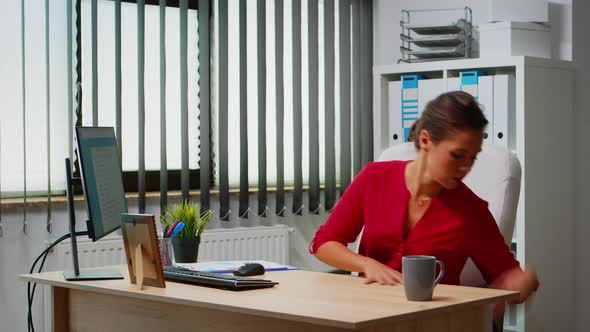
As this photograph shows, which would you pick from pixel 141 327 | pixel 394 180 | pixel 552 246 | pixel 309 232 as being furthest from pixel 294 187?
pixel 141 327

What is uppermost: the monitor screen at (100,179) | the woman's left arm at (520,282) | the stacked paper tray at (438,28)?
the stacked paper tray at (438,28)

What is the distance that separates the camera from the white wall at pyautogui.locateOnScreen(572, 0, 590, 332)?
4.04 metres

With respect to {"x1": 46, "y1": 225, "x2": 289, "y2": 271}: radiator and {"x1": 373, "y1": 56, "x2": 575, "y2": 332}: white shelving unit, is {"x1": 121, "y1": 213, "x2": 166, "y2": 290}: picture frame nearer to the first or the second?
{"x1": 46, "y1": 225, "x2": 289, "y2": 271}: radiator

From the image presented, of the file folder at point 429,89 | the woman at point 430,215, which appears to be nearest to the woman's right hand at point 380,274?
the woman at point 430,215

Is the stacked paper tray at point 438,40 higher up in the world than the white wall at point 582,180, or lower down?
higher up

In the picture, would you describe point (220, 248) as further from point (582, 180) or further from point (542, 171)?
point (582, 180)

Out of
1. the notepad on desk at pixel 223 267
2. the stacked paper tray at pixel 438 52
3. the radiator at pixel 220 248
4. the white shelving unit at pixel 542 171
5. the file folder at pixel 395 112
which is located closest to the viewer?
the notepad on desk at pixel 223 267

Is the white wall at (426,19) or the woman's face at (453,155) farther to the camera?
the white wall at (426,19)

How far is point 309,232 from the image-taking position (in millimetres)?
4430

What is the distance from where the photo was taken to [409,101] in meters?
4.19

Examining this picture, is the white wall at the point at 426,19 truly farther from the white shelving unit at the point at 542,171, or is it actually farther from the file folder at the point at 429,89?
the file folder at the point at 429,89

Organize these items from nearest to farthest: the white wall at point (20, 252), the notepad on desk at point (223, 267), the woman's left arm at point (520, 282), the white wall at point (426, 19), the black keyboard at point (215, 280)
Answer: the black keyboard at point (215, 280) → the woman's left arm at point (520, 282) → the notepad on desk at point (223, 267) → the white wall at point (20, 252) → the white wall at point (426, 19)

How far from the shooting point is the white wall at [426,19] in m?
4.00

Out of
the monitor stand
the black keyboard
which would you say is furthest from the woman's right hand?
the monitor stand
